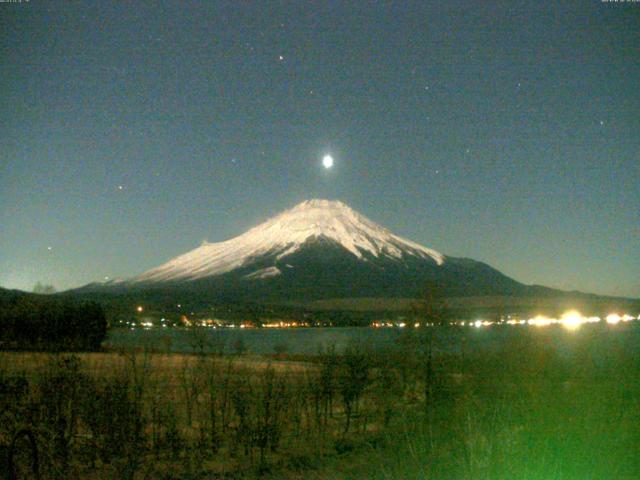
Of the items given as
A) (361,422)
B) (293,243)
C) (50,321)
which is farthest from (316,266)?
(361,422)

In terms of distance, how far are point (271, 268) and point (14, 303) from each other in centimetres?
10152

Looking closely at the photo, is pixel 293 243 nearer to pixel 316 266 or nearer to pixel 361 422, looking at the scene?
pixel 316 266

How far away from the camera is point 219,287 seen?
127625mm

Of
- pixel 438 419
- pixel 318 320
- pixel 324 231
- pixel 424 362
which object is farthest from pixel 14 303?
pixel 324 231

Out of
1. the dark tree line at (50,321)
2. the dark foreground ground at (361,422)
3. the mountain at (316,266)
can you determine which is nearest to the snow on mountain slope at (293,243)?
the mountain at (316,266)

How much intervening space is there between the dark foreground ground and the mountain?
326 feet

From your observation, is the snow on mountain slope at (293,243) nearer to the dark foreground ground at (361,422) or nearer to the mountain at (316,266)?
the mountain at (316,266)

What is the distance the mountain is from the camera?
416ft

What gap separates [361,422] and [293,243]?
14232 centimetres

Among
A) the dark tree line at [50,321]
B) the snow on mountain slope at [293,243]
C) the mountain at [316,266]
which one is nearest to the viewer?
the dark tree line at [50,321]

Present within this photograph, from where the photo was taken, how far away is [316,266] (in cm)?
14075

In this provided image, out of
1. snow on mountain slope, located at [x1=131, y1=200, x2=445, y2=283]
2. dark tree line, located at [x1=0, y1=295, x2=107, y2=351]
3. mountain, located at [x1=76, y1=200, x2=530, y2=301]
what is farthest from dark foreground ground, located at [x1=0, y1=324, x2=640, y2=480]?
snow on mountain slope, located at [x1=131, y1=200, x2=445, y2=283]

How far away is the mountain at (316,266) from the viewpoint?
127 meters

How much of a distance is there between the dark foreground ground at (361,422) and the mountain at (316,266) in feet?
326
